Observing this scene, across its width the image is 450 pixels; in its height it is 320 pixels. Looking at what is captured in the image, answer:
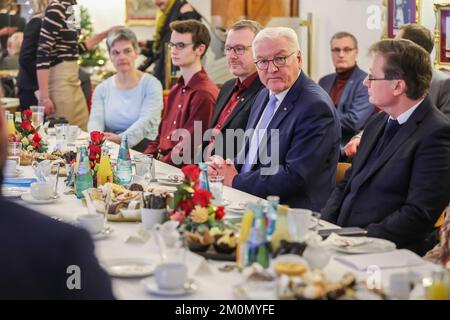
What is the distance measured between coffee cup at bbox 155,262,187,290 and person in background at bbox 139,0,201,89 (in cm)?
549

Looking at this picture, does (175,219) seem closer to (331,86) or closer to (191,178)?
(191,178)

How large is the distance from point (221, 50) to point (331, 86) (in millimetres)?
1779

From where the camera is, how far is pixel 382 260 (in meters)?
2.50

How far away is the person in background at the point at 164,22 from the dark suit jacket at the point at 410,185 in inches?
171

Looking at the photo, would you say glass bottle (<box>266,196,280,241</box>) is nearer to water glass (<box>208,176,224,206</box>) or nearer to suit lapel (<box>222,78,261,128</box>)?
water glass (<box>208,176,224,206</box>)

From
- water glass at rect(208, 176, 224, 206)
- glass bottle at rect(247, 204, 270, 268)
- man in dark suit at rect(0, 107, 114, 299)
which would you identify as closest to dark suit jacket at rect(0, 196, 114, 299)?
man in dark suit at rect(0, 107, 114, 299)

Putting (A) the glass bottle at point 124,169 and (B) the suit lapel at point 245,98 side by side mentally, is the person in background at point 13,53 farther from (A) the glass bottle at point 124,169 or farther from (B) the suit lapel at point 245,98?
(A) the glass bottle at point 124,169

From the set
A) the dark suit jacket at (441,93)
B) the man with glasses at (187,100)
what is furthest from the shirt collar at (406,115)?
the man with glasses at (187,100)

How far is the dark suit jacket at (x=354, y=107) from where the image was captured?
604 cm

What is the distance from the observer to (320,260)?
237 cm

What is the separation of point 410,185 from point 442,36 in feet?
8.60

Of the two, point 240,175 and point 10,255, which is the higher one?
point 10,255

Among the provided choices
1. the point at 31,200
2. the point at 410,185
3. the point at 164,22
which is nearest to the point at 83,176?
the point at 31,200
